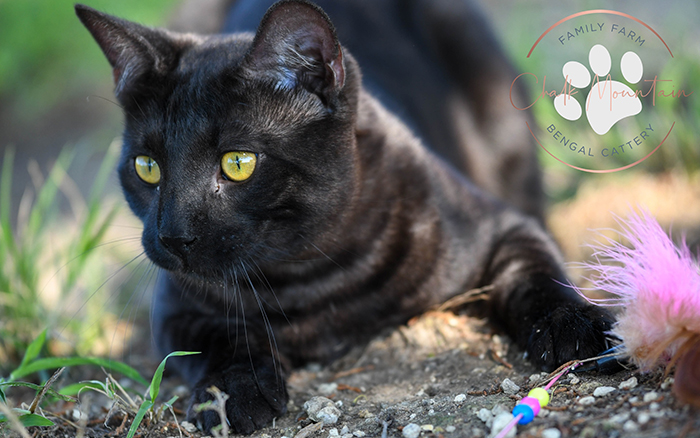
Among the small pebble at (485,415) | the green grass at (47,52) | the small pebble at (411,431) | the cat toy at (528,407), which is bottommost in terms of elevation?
the small pebble at (411,431)

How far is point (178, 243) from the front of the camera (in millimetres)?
1246

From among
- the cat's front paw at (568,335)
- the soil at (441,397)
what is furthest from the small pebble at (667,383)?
the cat's front paw at (568,335)

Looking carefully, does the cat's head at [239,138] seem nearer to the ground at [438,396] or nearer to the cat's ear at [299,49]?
the cat's ear at [299,49]

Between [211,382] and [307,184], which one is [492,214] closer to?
[307,184]

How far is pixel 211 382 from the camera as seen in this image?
1343mm

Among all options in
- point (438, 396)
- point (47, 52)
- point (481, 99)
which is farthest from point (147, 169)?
point (47, 52)

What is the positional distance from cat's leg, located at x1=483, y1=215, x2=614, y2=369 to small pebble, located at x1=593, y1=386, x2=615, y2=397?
0.13 m

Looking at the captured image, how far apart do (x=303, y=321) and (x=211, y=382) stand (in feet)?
1.14

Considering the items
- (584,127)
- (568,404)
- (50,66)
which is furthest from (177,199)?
(50,66)

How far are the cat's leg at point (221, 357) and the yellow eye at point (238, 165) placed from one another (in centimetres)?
45


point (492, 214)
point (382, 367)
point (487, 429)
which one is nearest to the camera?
point (487, 429)

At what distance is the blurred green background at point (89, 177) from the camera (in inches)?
81.2

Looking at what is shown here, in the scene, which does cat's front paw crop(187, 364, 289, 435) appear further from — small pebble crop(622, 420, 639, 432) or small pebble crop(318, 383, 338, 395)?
small pebble crop(622, 420, 639, 432)

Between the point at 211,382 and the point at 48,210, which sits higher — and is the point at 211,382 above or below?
below
